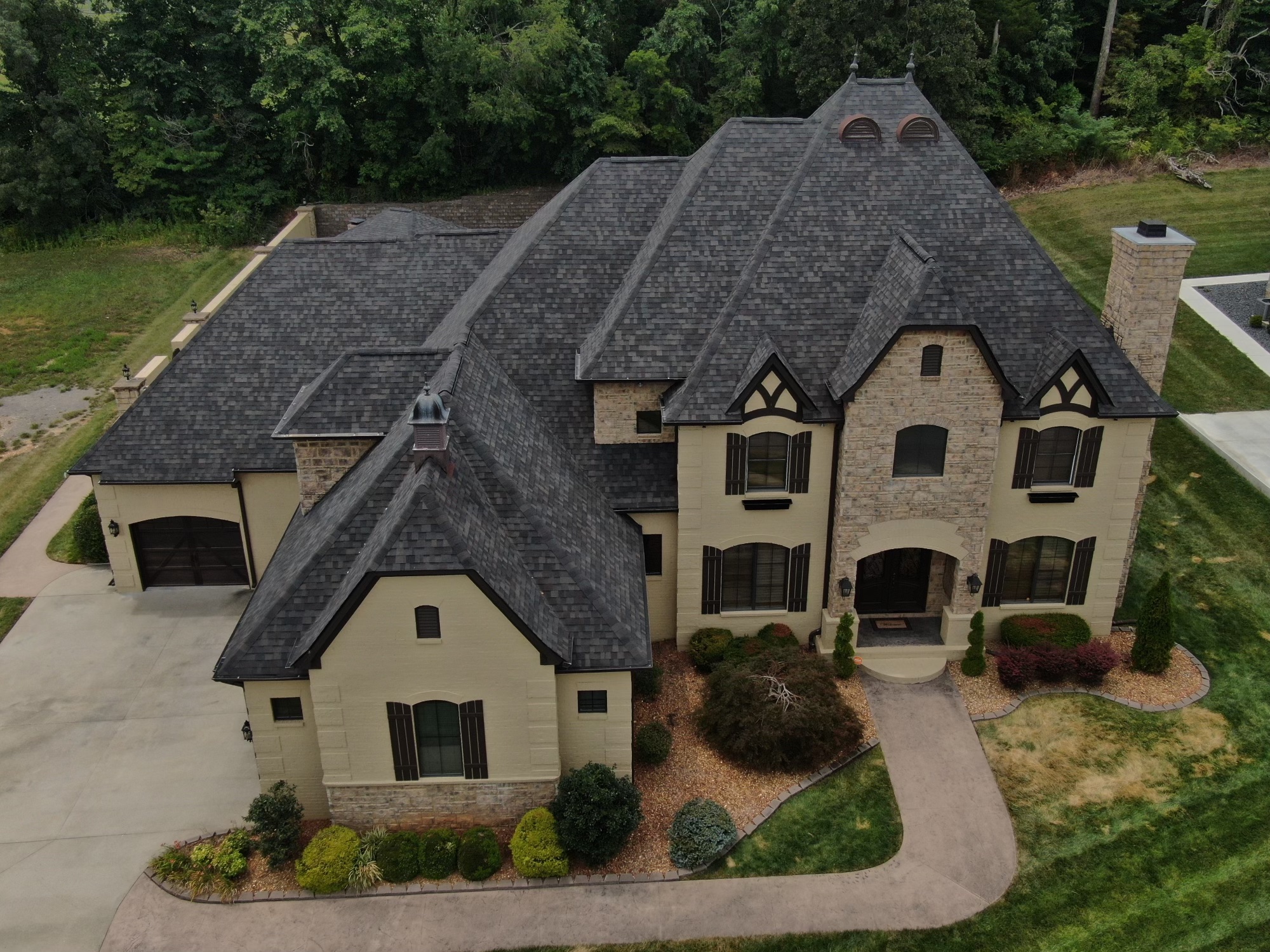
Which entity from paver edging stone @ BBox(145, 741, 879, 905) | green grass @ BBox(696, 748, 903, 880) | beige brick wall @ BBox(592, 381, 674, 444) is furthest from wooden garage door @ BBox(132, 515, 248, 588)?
green grass @ BBox(696, 748, 903, 880)

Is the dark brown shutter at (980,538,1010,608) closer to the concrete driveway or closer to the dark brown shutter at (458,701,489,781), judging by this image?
the dark brown shutter at (458,701,489,781)

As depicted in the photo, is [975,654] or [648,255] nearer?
[975,654]

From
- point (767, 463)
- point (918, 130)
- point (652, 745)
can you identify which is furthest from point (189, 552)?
point (918, 130)

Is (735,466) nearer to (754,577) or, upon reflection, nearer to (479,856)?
(754,577)

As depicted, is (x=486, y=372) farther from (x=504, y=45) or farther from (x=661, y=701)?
(x=504, y=45)

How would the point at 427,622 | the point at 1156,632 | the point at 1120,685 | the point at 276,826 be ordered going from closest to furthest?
the point at 427,622 → the point at 276,826 → the point at 1156,632 → the point at 1120,685

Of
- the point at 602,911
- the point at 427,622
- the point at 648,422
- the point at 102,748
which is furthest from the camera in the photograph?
the point at 648,422

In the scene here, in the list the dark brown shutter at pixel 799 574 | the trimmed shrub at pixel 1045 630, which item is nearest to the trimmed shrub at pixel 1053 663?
the trimmed shrub at pixel 1045 630

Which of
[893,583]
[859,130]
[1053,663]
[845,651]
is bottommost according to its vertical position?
[1053,663]
